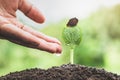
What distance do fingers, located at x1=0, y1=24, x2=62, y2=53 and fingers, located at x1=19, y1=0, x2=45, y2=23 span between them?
0.15 meters

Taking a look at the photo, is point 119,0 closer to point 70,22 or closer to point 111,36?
point 111,36

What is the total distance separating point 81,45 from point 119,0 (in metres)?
0.35

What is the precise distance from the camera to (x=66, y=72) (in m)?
1.69

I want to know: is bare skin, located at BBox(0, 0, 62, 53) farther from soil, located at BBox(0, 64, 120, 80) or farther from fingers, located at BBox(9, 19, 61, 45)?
soil, located at BBox(0, 64, 120, 80)

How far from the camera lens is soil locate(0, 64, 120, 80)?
164 cm

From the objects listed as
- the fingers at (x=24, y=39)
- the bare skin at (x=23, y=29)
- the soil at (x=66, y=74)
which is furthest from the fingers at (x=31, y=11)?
the soil at (x=66, y=74)

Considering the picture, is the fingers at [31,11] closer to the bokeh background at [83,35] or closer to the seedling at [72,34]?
the bokeh background at [83,35]

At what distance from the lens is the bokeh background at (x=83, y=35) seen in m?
2.29

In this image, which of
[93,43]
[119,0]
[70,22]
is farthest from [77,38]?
[119,0]

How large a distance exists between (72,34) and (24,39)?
9.9 inches

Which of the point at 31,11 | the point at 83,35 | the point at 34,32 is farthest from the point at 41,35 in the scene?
the point at 83,35

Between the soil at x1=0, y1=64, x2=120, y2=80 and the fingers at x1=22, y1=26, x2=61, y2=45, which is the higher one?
the fingers at x1=22, y1=26, x2=61, y2=45

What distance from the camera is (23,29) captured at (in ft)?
7.09

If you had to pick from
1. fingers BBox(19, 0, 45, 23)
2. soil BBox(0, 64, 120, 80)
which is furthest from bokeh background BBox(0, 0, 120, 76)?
soil BBox(0, 64, 120, 80)
